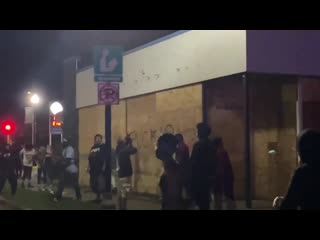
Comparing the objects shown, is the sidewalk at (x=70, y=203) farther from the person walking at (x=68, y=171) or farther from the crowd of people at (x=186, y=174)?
the crowd of people at (x=186, y=174)

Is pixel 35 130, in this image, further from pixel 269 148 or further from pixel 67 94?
Result: pixel 269 148

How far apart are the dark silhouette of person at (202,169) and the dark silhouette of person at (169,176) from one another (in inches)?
16.8

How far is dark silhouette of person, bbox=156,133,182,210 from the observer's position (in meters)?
6.32

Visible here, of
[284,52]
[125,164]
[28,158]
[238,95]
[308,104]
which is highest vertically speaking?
[284,52]

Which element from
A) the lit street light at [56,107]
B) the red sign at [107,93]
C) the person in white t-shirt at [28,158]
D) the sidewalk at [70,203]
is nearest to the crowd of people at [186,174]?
the red sign at [107,93]

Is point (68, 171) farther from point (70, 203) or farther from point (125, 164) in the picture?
point (125, 164)

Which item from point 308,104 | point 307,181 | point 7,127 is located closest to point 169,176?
point 307,181

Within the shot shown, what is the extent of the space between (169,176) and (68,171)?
9485mm

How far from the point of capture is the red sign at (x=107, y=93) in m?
11.1

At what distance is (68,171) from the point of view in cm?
1552

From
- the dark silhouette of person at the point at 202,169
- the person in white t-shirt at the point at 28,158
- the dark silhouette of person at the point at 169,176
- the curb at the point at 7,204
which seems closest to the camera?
the dark silhouette of person at the point at 169,176

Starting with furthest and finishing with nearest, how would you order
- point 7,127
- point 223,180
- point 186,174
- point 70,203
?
1. point 7,127
2. point 70,203
3. point 223,180
4. point 186,174
